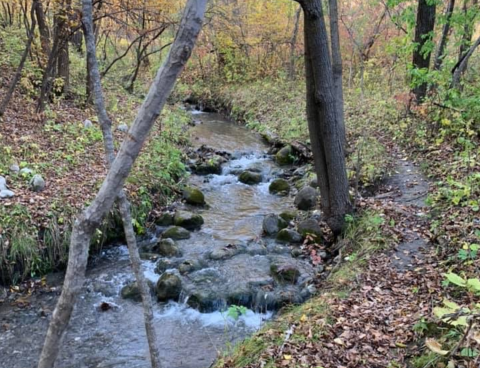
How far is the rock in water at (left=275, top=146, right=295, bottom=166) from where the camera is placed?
12.4 metres

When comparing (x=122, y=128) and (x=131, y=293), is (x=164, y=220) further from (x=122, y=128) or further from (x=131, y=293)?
(x=122, y=128)

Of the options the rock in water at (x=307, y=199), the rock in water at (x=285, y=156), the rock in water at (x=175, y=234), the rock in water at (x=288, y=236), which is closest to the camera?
the rock in water at (x=288, y=236)

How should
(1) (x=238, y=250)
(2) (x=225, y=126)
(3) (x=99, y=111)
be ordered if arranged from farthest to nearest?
(2) (x=225, y=126), (1) (x=238, y=250), (3) (x=99, y=111)

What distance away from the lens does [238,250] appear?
750 cm

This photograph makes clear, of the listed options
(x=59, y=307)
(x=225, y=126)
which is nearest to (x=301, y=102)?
(x=225, y=126)

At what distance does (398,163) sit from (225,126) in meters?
10.6

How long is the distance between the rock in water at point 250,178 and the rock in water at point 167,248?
3.94 m

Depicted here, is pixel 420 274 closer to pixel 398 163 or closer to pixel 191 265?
pixel 191 265

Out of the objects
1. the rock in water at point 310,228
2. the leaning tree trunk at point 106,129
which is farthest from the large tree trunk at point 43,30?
the leaning tree trunk at point 106,129

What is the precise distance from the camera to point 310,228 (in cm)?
747

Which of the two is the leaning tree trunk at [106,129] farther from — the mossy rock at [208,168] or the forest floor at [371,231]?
the mossy rock at [208,168]

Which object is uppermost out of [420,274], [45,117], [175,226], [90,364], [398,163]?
[45,117]

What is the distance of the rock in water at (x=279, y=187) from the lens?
33.7 ft

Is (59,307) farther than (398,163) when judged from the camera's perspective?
No
